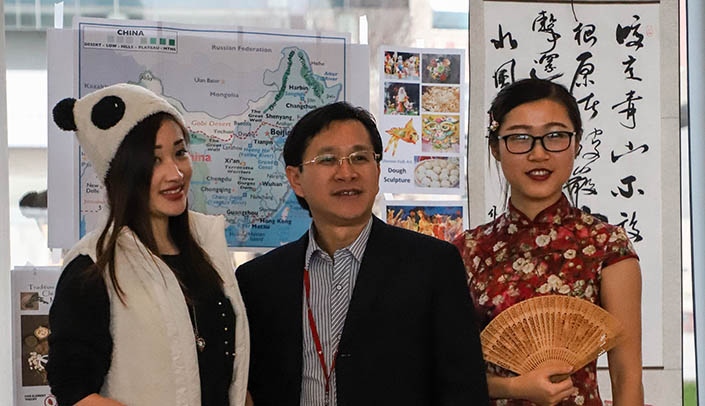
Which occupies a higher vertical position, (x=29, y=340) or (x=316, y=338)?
(x=316, y=338)

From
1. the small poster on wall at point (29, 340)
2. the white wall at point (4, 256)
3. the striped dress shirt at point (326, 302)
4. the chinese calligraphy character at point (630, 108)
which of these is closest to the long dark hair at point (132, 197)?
the striped dress shirt at point (326, 302)

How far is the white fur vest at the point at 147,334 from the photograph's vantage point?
7.27 ft

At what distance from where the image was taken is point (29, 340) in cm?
327

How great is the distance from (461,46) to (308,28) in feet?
2.03

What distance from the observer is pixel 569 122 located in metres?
2.58

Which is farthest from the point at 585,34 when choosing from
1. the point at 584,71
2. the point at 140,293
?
the point at 140,293

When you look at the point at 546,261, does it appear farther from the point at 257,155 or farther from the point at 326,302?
the point at 257,155

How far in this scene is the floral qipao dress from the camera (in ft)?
8.18

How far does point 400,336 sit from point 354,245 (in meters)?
0.30

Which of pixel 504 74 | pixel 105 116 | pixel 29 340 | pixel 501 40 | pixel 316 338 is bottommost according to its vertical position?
pixel 29 340

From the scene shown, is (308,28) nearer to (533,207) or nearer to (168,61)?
(168,61)

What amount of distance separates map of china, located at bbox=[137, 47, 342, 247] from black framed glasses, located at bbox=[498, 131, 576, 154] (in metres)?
1.07

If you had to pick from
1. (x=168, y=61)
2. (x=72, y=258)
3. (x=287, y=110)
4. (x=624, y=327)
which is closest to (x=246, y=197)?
(x=287, y=110)

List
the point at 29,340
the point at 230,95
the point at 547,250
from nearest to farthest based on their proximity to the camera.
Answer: the point at 547,250, the point at 29,340, the point at 230,95
